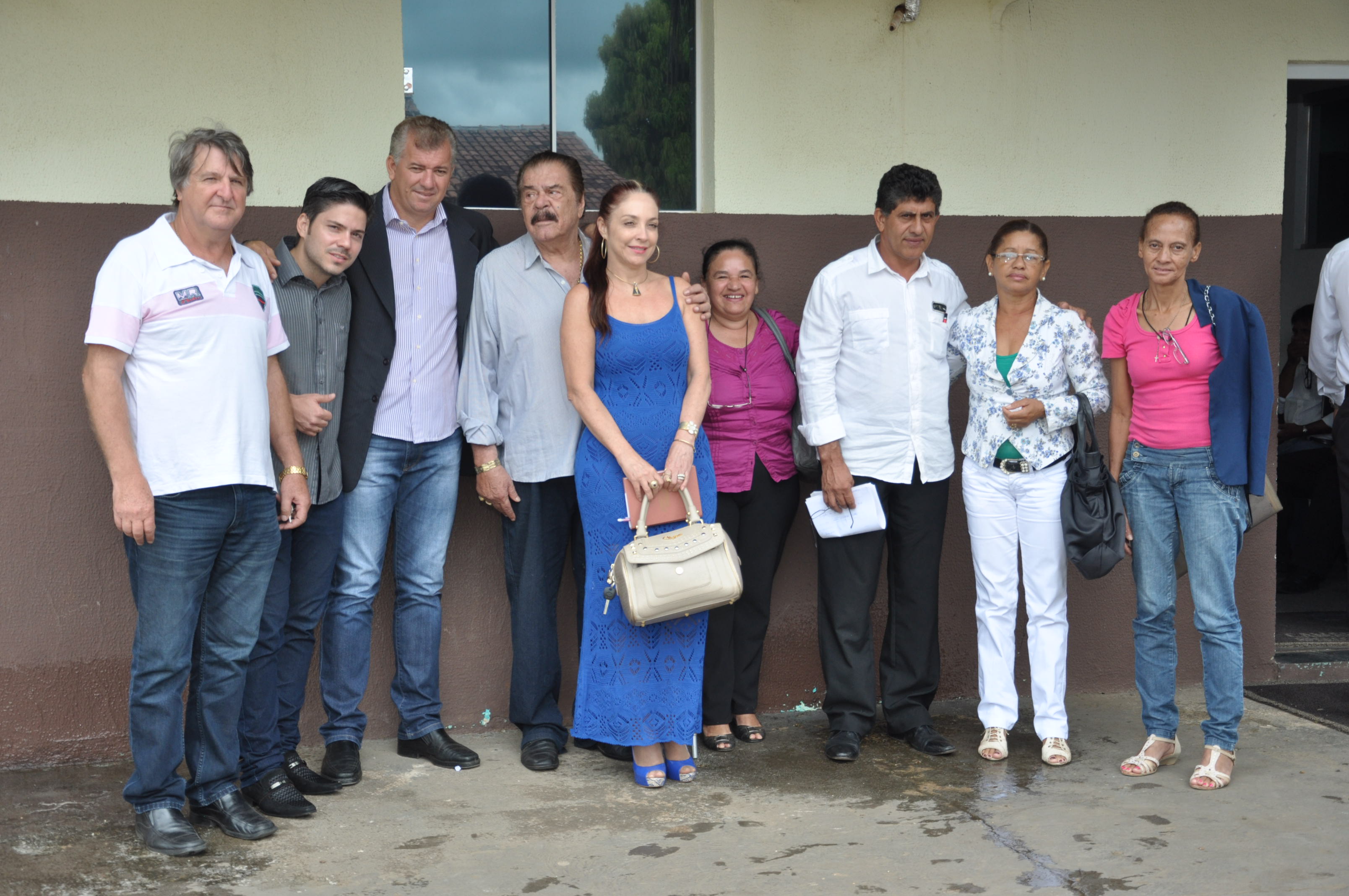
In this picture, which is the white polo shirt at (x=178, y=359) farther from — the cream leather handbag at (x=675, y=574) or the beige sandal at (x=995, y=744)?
the beige sandal at (x=995, y=744)

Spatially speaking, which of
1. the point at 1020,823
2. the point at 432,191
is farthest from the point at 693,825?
the point at 432,191

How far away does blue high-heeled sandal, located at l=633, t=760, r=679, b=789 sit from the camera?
4.08m

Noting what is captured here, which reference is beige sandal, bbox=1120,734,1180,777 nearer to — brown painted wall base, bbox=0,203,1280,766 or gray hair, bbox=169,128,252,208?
brown painted wall base, bbox=0,203,1280,766

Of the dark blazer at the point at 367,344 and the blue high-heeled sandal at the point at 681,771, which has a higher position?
the dark blazer at the point at 367,344

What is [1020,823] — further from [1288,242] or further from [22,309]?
[1288,242]

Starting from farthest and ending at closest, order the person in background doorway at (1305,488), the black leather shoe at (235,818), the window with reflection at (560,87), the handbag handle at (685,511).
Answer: the person in background doorway at (1305,488) < the window with reflection at (560,87) < the handbag handle at (685,511) < the black leather shoe at (235,818)

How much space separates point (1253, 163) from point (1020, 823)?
10.1ft

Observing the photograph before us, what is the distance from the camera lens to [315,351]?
395 centimetres

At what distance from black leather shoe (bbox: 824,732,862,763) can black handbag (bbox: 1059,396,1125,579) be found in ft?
3.23

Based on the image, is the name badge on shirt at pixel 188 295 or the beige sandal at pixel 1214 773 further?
the beige sandal at pixel 1214 773

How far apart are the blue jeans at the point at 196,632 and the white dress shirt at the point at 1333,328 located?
3.88 metres

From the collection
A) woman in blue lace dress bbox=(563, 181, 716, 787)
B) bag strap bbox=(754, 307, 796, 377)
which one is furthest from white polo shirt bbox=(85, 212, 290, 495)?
bag strap bbox=(754, 307, 796, 377)

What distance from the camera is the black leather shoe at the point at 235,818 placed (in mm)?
3619

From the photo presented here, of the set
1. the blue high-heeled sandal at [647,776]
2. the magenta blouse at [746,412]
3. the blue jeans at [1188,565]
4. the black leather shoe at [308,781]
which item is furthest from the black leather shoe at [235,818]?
the blue jeans at [1188,565]
